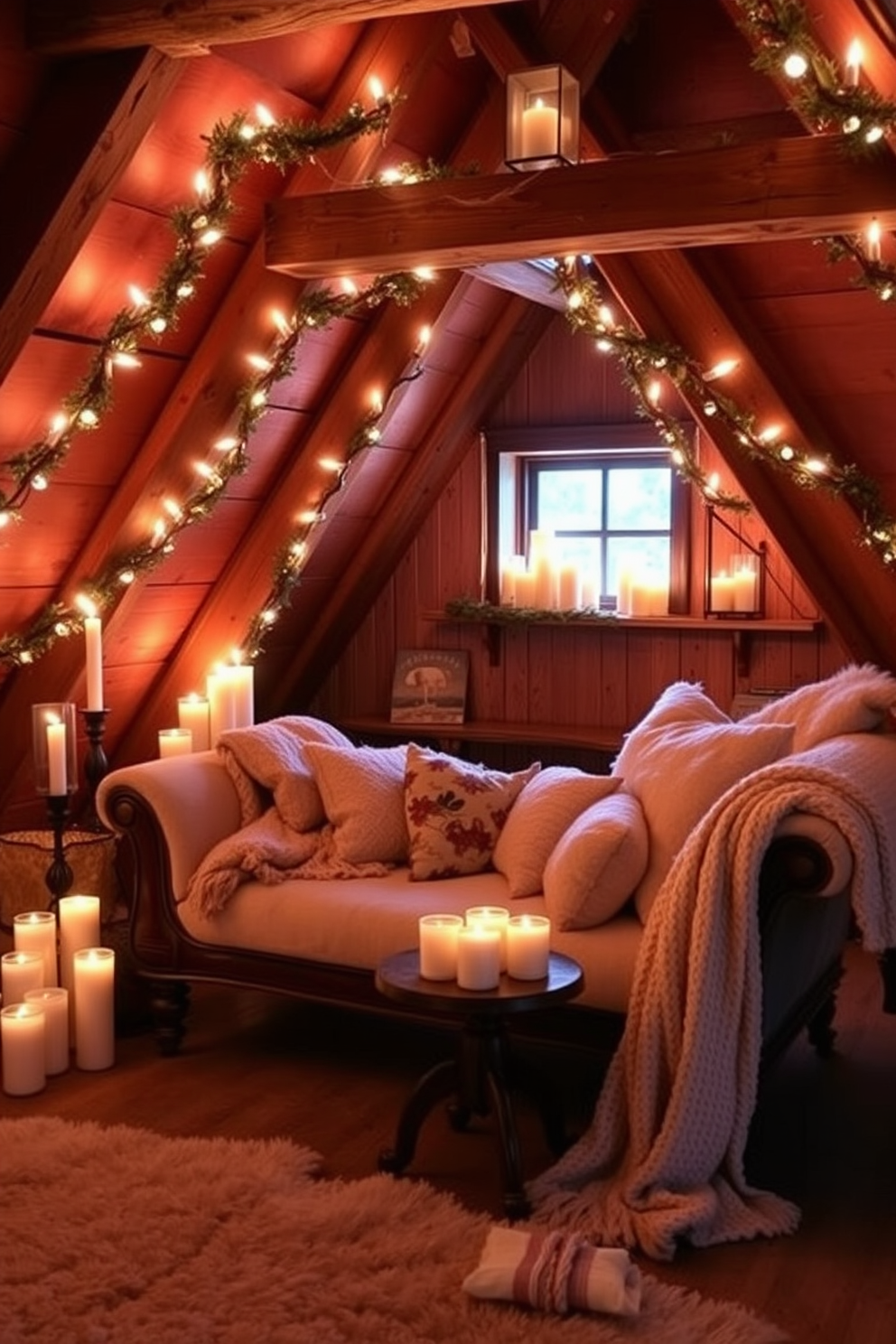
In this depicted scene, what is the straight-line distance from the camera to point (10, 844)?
3.97m

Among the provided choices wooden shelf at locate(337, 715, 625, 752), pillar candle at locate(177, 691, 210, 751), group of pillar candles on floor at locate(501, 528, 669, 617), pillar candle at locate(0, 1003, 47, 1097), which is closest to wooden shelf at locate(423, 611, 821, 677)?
group of pillar candles on floor at locate(501, 528, 669, 617)

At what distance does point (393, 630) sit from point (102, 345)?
2.43 meters

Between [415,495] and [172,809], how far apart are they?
1.95 meters

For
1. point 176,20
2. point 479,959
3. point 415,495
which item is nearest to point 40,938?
point 479,959

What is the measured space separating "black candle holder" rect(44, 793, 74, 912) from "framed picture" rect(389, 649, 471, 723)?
1888 mm

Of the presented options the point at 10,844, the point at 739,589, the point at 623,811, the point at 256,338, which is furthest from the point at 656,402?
the point at 10,844

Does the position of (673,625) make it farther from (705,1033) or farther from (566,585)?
(705,1033)

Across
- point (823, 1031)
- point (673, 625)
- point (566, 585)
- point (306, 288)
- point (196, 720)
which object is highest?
point (306, 288)

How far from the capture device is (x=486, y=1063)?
115 inches

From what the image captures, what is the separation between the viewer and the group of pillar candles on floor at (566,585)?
5.09 meters

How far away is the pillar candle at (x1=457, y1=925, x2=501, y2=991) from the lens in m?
2.82

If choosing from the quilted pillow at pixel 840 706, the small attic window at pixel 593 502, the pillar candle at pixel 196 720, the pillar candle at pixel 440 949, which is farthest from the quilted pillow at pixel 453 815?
the small attic window at pixel 593 502

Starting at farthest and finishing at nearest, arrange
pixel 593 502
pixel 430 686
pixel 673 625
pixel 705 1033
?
1. pixel 430 686
2. pixel 593 502
3. pixel 673 625
4. pixel 705 1033

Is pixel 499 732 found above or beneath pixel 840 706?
beneath
